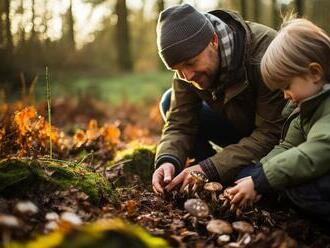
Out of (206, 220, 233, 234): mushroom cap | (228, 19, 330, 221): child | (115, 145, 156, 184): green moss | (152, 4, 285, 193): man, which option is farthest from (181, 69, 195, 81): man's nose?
(206, 220, 233, 234): mushroom cap

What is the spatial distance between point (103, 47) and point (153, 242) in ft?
87.6

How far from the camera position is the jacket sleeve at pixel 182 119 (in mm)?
4461

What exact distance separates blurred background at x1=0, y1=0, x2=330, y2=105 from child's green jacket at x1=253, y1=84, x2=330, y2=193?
199 inches

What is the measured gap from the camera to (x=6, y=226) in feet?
6.90

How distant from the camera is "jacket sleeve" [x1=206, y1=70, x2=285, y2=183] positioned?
3887mm

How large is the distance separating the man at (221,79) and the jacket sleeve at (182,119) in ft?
0.07

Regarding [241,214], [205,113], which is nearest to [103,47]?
[205,113]

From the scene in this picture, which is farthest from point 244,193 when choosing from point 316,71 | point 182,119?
point 182,119

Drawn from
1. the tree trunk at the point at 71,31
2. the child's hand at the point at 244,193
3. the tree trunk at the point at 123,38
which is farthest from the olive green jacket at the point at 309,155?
the tree trunk at the point at 123,38

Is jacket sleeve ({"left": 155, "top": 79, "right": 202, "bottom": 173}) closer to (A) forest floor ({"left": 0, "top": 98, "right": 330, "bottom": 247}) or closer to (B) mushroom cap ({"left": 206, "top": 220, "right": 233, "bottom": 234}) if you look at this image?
(A) forest floor ({"left": 0, "top": 98, "right": 330, "bottom": 247})

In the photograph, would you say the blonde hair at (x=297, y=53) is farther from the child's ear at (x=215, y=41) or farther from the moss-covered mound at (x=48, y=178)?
the moss-covered mound at (x=48, y=178)

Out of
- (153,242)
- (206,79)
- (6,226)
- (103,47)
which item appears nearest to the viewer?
(6,226)

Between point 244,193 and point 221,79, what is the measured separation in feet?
3.98

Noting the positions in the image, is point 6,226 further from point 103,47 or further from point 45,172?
point 103,47
